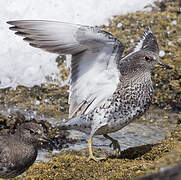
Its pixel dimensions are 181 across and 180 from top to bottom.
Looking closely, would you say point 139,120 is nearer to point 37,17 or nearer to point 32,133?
point 32,133

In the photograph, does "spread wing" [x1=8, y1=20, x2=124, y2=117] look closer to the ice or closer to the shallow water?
the shallow water

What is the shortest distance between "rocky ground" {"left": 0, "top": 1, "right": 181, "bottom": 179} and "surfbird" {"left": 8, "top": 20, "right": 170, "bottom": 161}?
0.61 metres

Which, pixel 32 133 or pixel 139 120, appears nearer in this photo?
pixel 32 133

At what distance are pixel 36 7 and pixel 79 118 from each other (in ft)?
30.5

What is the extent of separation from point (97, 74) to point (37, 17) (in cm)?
882

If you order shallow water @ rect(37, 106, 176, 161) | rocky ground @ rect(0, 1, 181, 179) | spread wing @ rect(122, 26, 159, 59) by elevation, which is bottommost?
shallow water @ rect(37, 106, 176, 161)

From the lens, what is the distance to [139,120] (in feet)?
35.7

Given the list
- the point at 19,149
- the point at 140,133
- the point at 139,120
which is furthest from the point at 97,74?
the point at 139,120

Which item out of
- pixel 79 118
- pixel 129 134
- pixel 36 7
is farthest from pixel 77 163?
pixel 36 7

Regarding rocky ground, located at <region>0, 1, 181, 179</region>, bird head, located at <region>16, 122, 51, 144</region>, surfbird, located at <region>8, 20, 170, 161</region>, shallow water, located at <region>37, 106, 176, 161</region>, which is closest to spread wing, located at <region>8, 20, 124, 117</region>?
surfbird, located at <region>8, 20, 170, 161</region>

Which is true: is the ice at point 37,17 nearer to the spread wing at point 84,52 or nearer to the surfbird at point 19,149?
the spread wing at point 84,52

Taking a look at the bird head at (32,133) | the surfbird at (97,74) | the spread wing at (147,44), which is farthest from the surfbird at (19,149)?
the spread wing at (147,44)

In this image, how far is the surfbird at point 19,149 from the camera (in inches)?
225

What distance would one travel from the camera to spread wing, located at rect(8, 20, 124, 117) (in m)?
6.62
